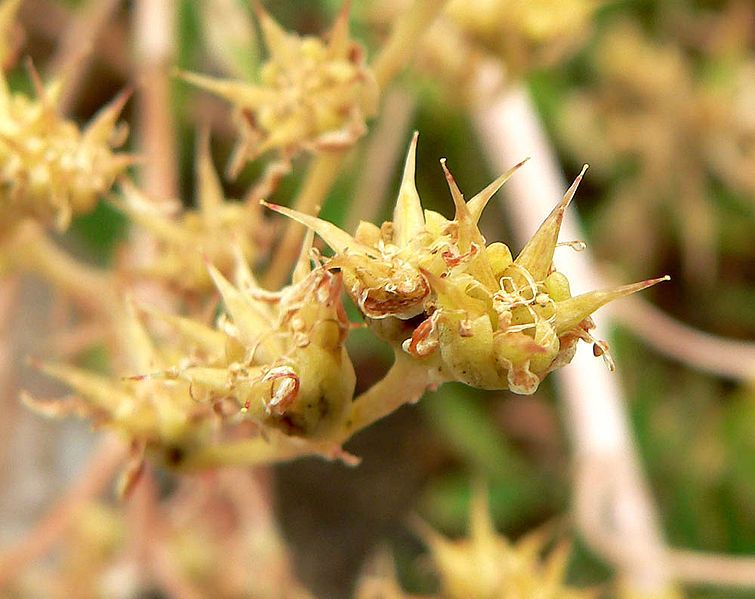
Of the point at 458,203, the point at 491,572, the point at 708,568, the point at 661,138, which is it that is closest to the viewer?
the point at 458,203

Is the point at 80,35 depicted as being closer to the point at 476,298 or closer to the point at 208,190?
the point at 208,190

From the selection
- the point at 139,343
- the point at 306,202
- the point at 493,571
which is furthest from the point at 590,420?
the point at 139,343

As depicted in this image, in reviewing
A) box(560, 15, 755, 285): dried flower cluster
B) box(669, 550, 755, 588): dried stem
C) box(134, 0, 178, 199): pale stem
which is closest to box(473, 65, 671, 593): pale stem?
box(669, 550, 755, 588): dried stem

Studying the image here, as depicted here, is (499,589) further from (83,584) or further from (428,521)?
(428,521)

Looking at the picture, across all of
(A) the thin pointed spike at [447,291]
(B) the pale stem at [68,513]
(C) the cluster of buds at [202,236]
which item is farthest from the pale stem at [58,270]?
(A) the thin pointed spike at [447,291]

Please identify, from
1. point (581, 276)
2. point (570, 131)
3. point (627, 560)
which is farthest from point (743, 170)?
point (627, 560)

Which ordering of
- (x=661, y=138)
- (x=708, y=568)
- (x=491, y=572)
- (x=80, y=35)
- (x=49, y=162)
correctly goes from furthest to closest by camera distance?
(x=661, y=138) → (x=80, y=35) → (x=708, y=568) → (x=491, y=572) → (x=49, y=162)

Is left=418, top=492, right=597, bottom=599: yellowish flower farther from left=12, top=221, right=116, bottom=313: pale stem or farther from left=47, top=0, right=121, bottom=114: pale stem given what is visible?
left=47, top=0, right=121, bottom=114: pale stem
